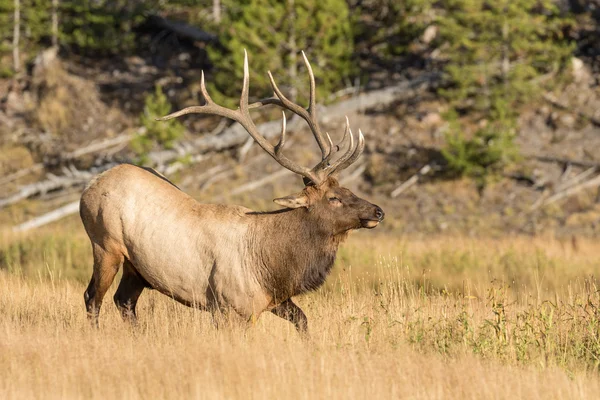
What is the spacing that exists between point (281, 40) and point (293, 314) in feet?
53.5

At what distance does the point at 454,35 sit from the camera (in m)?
22.8

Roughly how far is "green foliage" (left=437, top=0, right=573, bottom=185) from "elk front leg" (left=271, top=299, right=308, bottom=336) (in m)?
13.9

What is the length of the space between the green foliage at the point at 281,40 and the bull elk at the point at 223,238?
14836 millimetres

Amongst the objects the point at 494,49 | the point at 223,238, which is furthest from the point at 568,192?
the point at 223,238

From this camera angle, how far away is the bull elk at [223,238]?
779 cm

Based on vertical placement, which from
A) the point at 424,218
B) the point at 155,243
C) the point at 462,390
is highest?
the point at 462,390

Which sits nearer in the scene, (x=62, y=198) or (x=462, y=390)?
(x=462, y=390)

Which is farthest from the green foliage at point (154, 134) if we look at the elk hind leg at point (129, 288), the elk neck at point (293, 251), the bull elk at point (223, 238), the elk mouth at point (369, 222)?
the elk mouth at point (369, 222)

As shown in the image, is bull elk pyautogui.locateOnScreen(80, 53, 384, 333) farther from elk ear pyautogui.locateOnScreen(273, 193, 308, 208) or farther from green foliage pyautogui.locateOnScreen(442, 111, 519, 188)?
green foliage pyautogui.locateOnScreen(442, 111, 519, 188)

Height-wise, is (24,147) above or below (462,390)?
below

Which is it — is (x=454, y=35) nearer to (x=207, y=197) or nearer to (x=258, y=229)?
(x=207, y=197)

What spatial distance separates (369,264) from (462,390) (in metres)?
6.78

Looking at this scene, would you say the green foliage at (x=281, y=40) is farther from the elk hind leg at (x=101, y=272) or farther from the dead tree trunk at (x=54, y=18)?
Result: the elk hind leg at (x=101, y=272)

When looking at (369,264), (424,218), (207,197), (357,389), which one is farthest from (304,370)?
(207,197)
